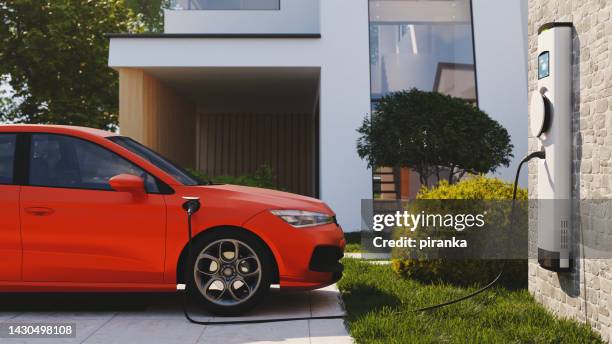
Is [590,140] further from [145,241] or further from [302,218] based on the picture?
[145,241]

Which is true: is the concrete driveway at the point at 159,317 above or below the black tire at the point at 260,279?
below

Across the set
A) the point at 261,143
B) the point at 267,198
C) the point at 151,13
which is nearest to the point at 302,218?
the point at 267,198

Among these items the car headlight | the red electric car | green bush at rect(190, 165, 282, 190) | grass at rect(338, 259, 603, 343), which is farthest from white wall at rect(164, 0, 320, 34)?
the red electric car

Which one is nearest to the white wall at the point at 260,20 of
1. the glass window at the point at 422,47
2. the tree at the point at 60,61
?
the glass window at the point at 422,47

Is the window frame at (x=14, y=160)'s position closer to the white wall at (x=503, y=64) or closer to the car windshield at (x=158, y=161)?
the car windshield at (x=158, y=161)

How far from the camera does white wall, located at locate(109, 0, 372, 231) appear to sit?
15078mm

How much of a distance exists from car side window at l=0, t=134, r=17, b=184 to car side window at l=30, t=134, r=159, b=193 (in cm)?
17

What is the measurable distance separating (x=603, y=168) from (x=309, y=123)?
61.2ft

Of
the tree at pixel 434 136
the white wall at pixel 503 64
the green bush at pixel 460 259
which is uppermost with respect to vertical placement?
the white wall at pixel 503 64

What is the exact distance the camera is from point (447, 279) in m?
8.12

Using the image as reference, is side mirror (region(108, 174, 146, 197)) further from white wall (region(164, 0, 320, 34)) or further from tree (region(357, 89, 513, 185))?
white wall (region(164, 0, 320, 34))

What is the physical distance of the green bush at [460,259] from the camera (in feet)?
26.4

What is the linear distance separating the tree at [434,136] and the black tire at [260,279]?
5.93 m

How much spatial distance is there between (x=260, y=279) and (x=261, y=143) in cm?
1753
